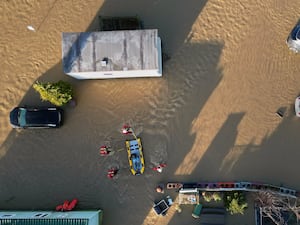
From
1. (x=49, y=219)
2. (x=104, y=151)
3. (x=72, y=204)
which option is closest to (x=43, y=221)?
(x=49, y=219)

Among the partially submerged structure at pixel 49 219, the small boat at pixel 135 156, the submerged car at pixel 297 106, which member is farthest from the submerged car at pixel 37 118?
the submerged car at pixel 297 106

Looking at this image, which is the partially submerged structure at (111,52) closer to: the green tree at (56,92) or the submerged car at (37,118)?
the green tree at (56,92)

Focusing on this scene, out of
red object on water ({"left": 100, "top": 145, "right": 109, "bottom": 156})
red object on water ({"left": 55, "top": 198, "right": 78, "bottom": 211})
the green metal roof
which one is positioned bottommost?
the green metal roof

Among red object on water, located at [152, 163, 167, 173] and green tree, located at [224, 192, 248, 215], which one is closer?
green tree, located at [224, 192, 248, 215]

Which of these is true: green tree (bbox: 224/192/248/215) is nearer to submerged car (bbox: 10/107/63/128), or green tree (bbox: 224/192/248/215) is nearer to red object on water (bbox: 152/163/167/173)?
red object on water (bbox: 152/163/167/173)

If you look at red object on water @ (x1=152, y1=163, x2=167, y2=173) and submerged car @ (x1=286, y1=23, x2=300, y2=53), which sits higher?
submerged car @ (x1=286, y1=23, x2=300, y2=53)

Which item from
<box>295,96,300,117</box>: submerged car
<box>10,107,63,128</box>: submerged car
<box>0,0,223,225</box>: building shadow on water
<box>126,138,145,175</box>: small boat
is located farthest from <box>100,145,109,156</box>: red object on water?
<box>295,96,300,117</box>: submerged car
